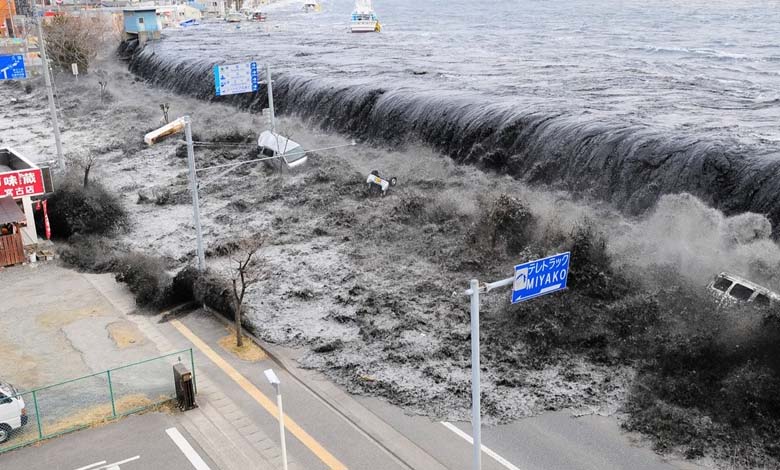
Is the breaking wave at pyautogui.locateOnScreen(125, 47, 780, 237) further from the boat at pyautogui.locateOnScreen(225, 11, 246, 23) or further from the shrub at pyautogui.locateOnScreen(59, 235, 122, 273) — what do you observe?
the boat at pyautogui.locateOnScreen(225, 11, 246, 23)

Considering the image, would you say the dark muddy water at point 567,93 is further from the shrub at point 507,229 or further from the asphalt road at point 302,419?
the asphalt road at point 302,419

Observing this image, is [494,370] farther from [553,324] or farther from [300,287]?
[300,287]

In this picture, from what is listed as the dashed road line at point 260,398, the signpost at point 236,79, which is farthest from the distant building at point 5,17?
the dashed road line at point 260,398

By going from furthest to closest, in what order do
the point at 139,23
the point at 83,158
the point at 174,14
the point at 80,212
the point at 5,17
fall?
the point at 174,14, the point at 139,23, the point at 5,17, the point at 83,158, the point at 80,212

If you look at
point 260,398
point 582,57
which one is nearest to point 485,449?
point 260,398

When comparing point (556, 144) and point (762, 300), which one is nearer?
point (762, 300)

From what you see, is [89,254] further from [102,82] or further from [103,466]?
[102,82]
